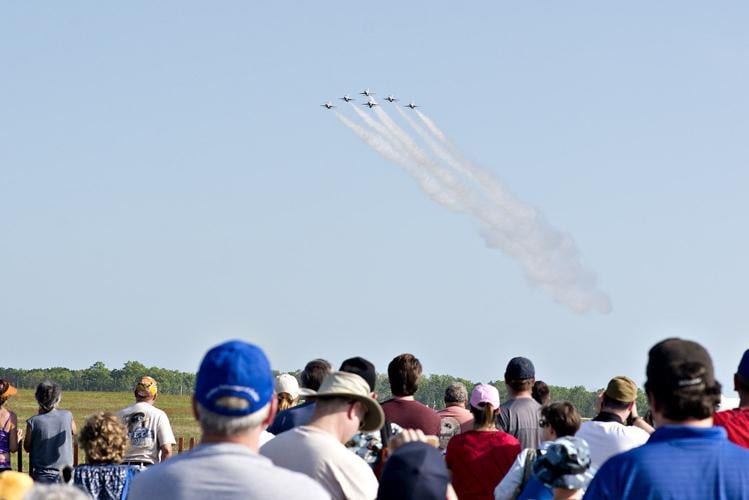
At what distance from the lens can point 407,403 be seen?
990 centimetres

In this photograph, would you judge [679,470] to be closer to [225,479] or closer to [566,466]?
[566,466]

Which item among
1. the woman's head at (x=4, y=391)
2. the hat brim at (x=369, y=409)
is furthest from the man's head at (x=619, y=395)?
the woman's head at (x=4, y=391)

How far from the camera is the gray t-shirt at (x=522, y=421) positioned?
10445mm

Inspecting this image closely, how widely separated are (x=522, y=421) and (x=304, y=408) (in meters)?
2.47

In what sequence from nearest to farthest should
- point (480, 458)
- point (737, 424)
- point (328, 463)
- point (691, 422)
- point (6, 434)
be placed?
1. point (691, 422)
2. point (328, 463)
3. point (737, 424)
4. point (480, 458)
5. point (6, 434)

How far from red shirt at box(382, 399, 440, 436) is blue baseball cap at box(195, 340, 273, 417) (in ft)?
17.9

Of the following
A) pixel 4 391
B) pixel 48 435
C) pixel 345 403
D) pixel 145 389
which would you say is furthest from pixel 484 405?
pixel 4 391

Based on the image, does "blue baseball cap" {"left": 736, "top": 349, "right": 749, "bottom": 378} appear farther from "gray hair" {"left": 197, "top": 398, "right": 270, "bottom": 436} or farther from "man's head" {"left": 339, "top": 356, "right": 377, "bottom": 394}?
"gray hair" {"left": 197, "top": 398, "right": 270, "bottom": 436}

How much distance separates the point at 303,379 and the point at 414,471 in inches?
216

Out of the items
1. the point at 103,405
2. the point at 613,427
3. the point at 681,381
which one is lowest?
the point at 103,405

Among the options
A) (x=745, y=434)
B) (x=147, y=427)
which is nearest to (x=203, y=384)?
(x=745, y=434)

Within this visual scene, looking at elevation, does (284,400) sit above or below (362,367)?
below

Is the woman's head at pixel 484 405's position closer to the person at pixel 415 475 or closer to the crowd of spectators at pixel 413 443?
the crowd of spectators at pixel 413 443

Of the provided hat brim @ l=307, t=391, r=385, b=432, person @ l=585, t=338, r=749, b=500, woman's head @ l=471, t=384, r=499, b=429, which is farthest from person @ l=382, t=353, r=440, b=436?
person @ l=585, t=338, r=749, b=500
